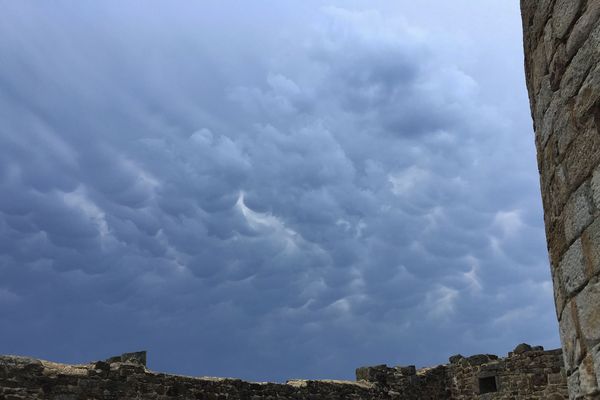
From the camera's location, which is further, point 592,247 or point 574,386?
point 574,386

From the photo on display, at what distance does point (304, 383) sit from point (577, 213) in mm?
13126

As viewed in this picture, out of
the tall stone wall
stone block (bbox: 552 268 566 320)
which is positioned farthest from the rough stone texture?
the tall stone wall

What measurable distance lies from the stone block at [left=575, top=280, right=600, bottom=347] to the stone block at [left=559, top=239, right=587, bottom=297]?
0.06 metres

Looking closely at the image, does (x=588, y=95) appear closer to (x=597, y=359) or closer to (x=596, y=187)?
(x=596, y=187)

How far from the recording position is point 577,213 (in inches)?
118

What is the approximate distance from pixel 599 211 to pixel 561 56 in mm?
871

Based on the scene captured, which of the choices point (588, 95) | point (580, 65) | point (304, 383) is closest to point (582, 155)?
point (588, 95)

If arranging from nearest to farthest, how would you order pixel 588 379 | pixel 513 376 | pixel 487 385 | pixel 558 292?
pixel 588 379 < pixel 558 292 < pixel 513 376 < pixel 487 385

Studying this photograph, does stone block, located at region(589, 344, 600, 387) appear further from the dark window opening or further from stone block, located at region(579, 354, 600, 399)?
the dark window opening

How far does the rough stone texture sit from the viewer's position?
10.9 meters

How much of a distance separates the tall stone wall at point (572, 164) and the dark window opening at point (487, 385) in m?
15.1

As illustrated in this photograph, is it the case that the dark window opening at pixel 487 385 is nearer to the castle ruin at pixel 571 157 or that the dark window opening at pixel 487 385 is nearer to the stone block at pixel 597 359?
the castle ruin at pixel 571 157

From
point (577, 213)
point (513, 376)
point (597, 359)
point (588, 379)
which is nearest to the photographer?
point (597, 359)

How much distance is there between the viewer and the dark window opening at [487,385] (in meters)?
17.4
